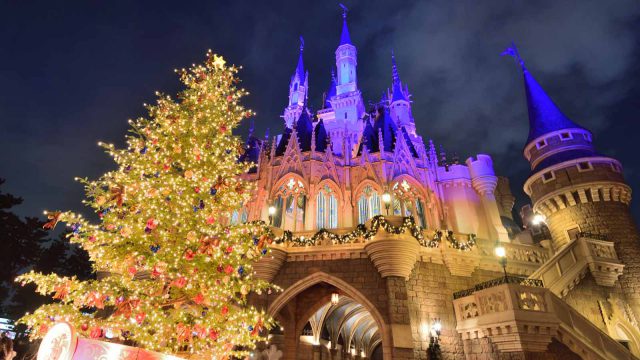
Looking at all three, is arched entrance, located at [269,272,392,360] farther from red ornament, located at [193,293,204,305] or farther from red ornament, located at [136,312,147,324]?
red ornament, located at [136,312,147,324]

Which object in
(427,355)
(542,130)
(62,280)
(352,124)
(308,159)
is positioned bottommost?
(427,355)

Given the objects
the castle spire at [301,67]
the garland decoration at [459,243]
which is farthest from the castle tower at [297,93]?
the garland decoration at [459,243]

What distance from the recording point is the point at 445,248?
14969 millimetres

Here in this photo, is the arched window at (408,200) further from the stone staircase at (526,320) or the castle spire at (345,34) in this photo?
the castle spire at (345,34)

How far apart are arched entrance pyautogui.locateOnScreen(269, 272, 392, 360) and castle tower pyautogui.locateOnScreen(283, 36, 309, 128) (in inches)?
560

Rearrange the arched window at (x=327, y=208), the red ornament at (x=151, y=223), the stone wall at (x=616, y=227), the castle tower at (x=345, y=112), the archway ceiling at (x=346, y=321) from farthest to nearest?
1. the castle tower at (x=345, y=112)
2. the archway ceiling at (x=346, y=321)
3. the arched window at (x=327, y=208)
4. the stone wall at (x=616, y=227)
5. the red ornament at (x=151, y=223)

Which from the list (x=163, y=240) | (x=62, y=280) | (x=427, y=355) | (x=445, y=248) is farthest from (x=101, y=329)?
(x=445, y=248)

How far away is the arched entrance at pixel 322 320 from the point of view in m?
14.2

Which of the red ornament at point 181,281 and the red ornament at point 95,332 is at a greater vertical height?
the red ornament at point 181,281

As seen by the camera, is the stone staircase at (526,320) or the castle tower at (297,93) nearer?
the stone staircase at (526,320)

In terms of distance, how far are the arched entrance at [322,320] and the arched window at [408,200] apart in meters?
5.53

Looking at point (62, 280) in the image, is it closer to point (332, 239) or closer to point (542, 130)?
point (332, 239)

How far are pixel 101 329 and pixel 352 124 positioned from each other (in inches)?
744

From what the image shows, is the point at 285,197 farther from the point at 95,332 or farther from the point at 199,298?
the point at 95,332
